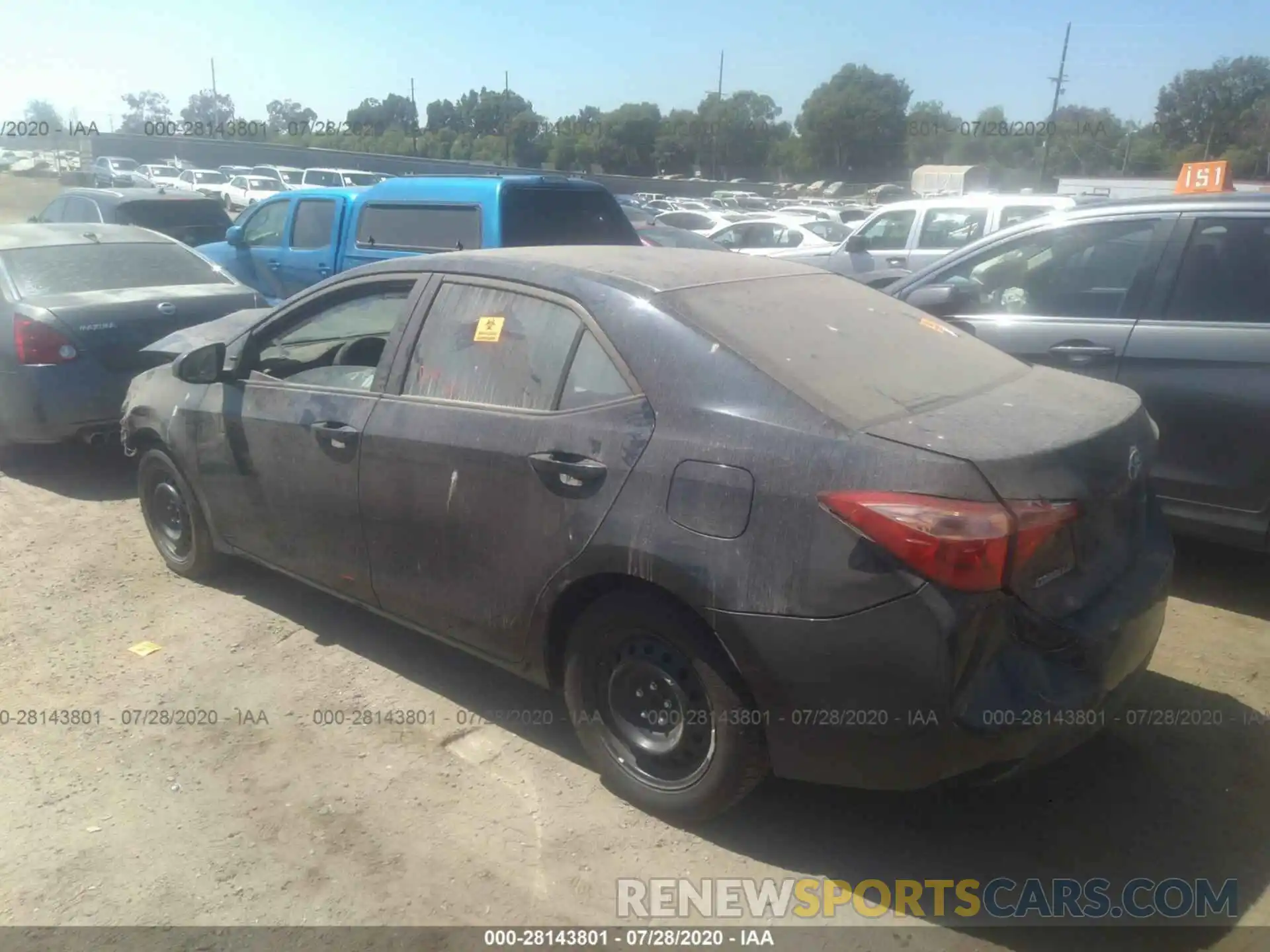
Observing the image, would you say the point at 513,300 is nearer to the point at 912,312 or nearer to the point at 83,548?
the point at 912,312

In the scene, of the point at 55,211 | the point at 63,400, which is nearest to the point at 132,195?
the point at 55,211

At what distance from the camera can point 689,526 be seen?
275 centimetres

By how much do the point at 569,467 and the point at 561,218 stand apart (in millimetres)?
5271

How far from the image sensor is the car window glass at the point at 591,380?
3.05 m

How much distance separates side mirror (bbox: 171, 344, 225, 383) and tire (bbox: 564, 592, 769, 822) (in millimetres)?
2150

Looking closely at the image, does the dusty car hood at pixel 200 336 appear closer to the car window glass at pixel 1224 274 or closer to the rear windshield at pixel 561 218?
the rear windshield at pixel 561 218

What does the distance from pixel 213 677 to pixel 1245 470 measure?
4338 millimetres

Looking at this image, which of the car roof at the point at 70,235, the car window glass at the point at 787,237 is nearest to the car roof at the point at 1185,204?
the car roof at the point at 70,235

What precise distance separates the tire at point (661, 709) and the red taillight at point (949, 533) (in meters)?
0.60

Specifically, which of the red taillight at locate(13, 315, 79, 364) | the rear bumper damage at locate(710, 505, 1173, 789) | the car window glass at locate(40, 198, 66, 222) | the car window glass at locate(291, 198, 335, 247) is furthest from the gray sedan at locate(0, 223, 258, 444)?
the car window glass at locate(40, 198, 66, 222)

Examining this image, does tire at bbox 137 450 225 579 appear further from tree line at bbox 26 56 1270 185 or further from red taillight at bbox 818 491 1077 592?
tree line at bbox 26 56 1270 185

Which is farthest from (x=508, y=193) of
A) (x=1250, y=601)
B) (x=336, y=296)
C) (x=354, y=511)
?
(x=1250, y=601)

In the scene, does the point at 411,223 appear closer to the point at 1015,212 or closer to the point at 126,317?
the point at 126,317

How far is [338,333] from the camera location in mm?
4699
